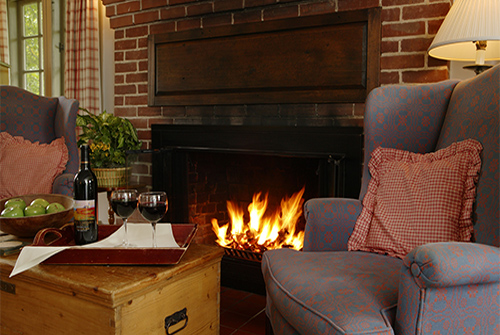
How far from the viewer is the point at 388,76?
2246 millimetres

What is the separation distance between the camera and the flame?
263cm

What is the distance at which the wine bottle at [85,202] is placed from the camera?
1349 mm

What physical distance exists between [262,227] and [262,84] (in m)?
0.88

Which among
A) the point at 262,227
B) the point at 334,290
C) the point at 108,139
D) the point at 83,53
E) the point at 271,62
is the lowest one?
the point at 262,227

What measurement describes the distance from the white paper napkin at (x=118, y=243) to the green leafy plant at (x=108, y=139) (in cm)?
140

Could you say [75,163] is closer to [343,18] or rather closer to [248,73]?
[248,73]

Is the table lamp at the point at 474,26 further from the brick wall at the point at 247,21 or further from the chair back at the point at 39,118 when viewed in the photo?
the chair back at the point at 39,118

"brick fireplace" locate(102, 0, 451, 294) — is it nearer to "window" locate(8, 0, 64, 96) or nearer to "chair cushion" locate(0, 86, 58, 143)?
"chair cushion" locate(0, 86, 58, 143)

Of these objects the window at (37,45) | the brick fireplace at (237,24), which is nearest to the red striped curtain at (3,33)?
the window at (37,45)

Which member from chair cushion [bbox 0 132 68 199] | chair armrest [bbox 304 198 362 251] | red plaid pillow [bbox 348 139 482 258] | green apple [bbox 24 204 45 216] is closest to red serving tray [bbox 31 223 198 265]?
green apple [bbox 24 204 45 216]

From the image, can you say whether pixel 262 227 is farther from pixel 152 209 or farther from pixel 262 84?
pixel 152 209

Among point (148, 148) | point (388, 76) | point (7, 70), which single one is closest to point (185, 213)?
point (148, 148)

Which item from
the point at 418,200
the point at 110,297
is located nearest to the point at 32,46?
the point at 110,297

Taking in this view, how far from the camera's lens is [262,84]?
2.55m
